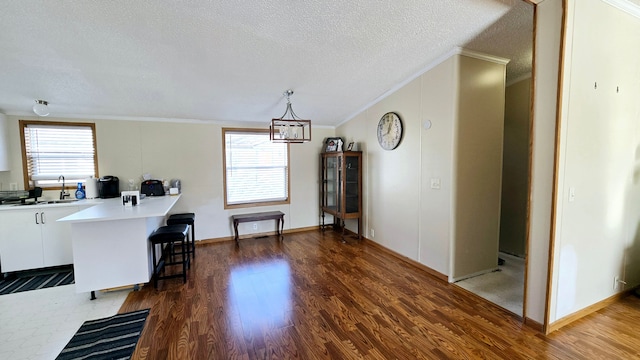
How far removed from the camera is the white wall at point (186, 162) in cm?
404

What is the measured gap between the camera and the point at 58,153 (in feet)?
12.7

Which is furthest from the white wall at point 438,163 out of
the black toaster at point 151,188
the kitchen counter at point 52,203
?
the kitchen counter at point 52,203

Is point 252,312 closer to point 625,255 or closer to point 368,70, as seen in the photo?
point 368,70

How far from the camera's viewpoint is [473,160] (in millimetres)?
3096

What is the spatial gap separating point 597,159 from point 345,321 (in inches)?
106

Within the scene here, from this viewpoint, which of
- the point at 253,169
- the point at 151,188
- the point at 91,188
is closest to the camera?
the point at 91,188

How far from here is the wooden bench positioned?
4.67 metres

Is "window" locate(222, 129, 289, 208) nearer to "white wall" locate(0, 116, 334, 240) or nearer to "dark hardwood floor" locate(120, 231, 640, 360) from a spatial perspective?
"white wall" locate(0, 116, 334, 240)

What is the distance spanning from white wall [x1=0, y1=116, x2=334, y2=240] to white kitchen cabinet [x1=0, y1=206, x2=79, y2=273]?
2.14 ft

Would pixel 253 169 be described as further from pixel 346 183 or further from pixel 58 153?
pixel 58 153

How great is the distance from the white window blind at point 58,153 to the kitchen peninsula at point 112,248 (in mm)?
1685

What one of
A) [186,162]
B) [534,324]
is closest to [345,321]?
[534,324]

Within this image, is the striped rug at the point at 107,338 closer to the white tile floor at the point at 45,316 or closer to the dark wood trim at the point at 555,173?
the white tile floor at the point at 45,316

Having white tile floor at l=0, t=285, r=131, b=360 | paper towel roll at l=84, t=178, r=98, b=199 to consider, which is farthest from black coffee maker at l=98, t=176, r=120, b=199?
white tile floor at l=0, t=285, r=131, b=360
